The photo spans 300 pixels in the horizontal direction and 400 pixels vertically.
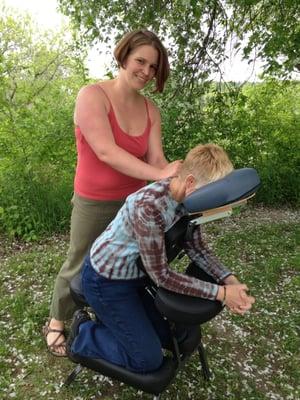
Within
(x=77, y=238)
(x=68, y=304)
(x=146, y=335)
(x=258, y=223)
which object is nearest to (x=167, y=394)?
(x=146, y=335)

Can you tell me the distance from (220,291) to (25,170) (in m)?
3.39

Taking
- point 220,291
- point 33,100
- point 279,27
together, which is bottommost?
point 220,291

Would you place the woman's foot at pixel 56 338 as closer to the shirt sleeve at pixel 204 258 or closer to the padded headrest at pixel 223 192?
the shirt sleeve at pixel 204 258

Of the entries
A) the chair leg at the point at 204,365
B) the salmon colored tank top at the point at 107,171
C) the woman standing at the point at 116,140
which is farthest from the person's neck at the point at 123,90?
the chair leg at the point at 204,365

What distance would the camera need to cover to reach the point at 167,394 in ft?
7.74

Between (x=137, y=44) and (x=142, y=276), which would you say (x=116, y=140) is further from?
(x=142, y=276)

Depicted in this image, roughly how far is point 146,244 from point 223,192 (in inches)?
16.6

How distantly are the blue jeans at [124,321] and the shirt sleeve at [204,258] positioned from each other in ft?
1.00

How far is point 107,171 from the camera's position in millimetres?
2215

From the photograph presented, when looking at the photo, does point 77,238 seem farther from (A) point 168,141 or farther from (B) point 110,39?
(B) point 110,39

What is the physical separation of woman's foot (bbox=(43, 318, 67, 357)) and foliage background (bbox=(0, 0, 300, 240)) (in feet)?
6.78

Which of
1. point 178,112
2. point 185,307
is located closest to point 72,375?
point 185,307

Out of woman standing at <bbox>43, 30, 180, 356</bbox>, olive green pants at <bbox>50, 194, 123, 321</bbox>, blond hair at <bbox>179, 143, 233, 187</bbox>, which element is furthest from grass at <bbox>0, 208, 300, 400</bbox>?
blond hair at <bbox>179, 143, 233, 187</bbox>

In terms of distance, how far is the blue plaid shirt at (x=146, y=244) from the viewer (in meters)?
1.71
